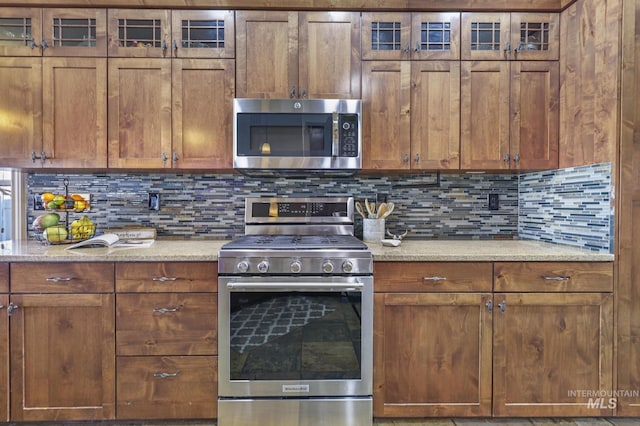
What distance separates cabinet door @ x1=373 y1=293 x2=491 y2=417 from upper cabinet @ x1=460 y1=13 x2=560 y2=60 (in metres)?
1.39

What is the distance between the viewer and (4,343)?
166 centimetres

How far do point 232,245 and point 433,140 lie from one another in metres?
1.28

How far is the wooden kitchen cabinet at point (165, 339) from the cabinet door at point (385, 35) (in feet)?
4.96

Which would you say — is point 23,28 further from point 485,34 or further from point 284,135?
point 485,34

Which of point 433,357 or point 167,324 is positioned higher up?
point 167,324

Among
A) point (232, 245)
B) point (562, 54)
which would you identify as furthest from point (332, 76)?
point (562, 54)

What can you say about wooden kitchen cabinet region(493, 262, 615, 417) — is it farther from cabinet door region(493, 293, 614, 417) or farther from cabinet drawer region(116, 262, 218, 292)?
cabinet drawer region(116, 262, 218, 292)

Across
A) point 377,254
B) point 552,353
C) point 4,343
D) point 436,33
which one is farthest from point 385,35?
point 4,343

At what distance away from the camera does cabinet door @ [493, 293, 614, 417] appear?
5.57 ft

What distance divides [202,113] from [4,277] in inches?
49.5

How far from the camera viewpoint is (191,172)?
2209 mm

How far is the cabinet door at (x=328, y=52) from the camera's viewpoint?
1.97 metres

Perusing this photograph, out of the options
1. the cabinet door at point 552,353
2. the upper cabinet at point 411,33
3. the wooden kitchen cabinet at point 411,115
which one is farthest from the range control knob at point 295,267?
the upper cabinet at point 411,33

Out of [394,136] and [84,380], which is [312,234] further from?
[84,380]
